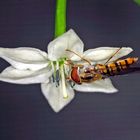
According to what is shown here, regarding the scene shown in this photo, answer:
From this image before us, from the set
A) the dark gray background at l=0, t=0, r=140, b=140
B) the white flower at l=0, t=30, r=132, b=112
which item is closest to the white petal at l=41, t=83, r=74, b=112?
the white flower at l=0, t=30, r=132, b=112

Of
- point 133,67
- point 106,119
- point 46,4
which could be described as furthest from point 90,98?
point 133,67

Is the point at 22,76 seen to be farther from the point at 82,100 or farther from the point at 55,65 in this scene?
the point at 82,100

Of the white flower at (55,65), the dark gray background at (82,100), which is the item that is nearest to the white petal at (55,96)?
the white flower at (55,65)

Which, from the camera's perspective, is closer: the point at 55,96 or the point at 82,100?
the point at 55,96

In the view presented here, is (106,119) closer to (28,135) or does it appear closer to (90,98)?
(90,98)

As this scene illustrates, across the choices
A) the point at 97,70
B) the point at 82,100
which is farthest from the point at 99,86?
the point at 82,100

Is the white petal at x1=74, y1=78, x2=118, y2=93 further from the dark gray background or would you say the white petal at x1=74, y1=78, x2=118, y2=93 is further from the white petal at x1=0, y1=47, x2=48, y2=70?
the dark gray background
